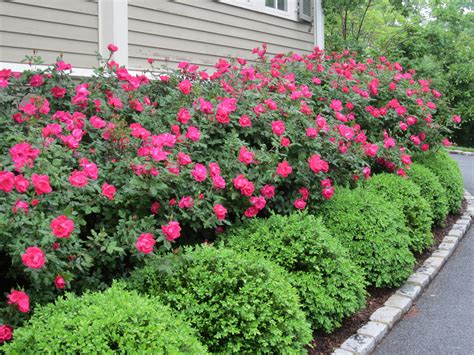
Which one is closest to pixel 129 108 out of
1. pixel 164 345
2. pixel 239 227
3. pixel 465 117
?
pixel 239 227

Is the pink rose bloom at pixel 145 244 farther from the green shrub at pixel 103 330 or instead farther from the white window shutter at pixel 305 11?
the white window shutter at pixel 305 11

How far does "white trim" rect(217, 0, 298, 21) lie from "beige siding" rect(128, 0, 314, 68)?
6 centimetres

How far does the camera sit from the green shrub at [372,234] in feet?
12.5

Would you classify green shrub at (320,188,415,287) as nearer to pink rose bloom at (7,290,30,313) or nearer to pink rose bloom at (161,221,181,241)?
pink rose bloom at (161,221,181,241)

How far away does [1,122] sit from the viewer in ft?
10.9

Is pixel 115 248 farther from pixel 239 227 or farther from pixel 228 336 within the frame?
pixel 239 227

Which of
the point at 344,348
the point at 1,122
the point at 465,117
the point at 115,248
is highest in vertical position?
the point at 465,117

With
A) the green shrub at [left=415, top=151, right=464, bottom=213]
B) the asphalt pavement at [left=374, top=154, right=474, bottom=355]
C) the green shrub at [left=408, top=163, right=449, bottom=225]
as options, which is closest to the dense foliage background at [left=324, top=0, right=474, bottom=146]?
the green shrub at [left=415, top=151, right=464, bottom=213]

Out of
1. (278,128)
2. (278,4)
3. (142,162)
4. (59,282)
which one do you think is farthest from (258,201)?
(278,4)

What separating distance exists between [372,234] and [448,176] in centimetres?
266

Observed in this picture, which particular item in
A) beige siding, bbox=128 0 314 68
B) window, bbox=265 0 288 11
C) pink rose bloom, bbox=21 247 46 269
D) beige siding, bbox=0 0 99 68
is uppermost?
window, bbox=265 0 288 11

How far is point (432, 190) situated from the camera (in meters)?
5.38

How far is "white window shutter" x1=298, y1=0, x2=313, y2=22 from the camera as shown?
804 centimetres

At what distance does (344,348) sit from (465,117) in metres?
13.2
